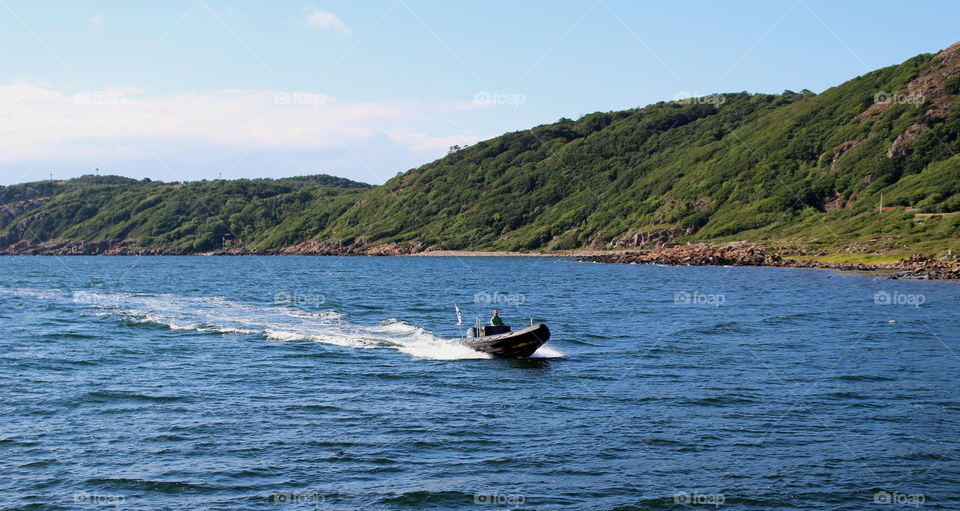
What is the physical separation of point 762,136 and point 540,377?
163145 mm

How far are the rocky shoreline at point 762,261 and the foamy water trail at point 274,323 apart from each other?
53178 millimetres

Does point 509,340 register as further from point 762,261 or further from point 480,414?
point 762,261

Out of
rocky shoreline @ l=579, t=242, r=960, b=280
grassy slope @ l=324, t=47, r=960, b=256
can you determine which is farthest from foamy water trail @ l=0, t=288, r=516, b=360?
grassy slope @ l=324, t=47, r=960, b=256

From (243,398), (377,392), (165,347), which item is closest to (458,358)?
(377,392)

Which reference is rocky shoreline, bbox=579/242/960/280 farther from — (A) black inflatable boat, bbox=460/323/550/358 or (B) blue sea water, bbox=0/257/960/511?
(A) black inflatable boat, bbox=460/323/550/358

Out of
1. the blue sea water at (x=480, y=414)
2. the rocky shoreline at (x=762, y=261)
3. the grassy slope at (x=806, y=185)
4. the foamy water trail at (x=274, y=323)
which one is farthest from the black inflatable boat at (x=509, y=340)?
the grassy slope at (x=806, y=185)

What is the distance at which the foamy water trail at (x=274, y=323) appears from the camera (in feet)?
125

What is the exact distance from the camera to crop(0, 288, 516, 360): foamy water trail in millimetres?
38188

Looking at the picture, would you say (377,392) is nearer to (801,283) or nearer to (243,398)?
(243,398)

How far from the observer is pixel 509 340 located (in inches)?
1324

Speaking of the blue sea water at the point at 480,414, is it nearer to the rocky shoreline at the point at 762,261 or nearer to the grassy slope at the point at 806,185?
the rocky shoreline at the point at 762,261

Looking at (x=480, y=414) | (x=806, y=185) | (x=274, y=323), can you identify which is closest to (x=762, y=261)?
(x=806, y=185)

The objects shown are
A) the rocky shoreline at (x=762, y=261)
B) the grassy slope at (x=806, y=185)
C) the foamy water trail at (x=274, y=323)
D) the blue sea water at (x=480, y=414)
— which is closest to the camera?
the blue sea water at (x=480, y=414)

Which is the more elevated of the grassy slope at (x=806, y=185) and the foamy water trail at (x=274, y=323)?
the grassy slope at (x=806, y=185)
